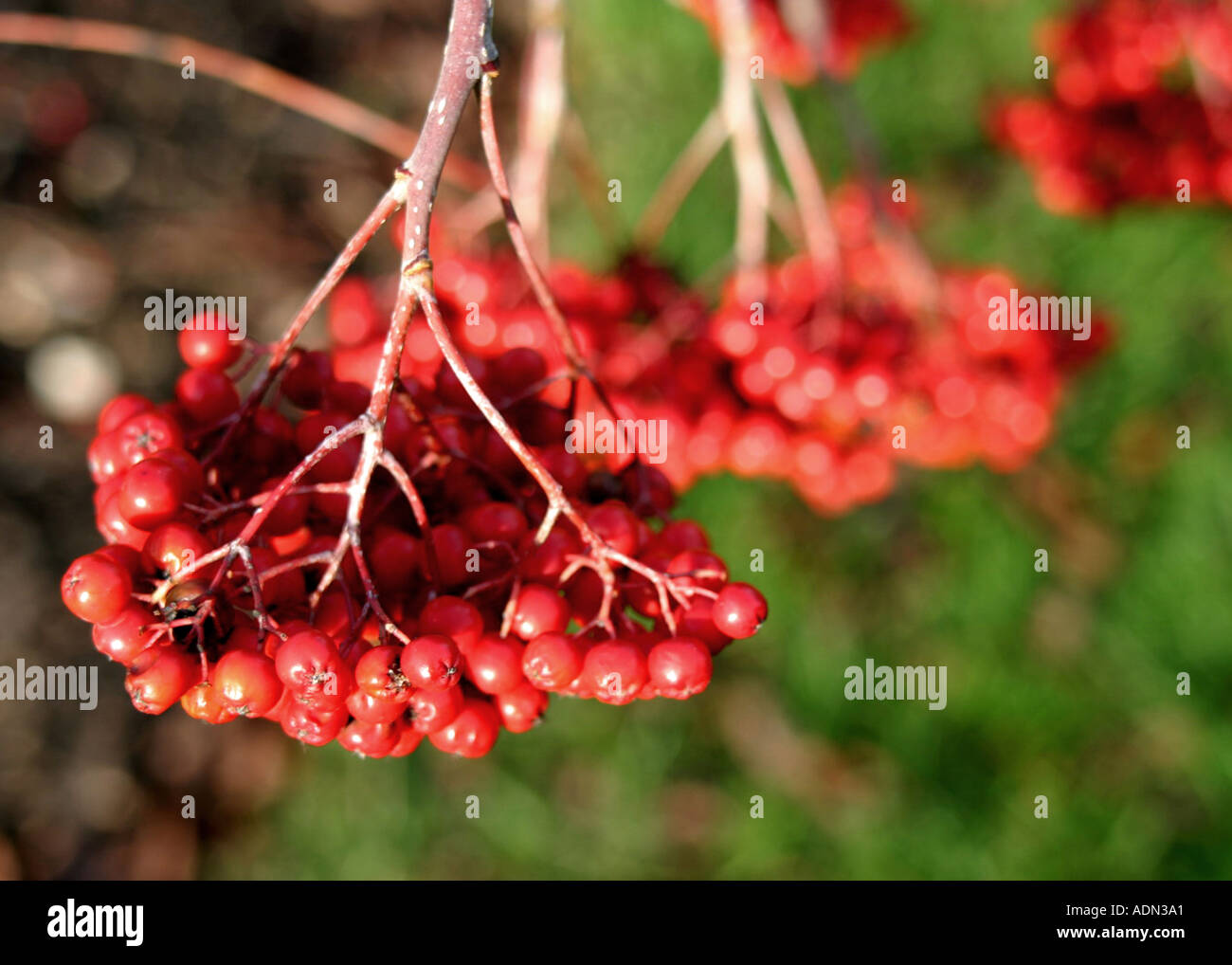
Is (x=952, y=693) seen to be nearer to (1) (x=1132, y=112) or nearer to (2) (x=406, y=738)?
(1) (x=1132, y=112)

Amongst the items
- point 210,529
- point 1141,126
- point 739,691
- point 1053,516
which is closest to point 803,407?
point 210,529

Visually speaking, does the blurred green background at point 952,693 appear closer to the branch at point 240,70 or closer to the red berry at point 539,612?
the branch at point 240,70

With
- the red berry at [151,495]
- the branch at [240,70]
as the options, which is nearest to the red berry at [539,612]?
the red berry at [151,495]

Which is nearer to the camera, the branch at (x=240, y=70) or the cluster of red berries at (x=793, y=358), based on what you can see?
the branch at (x=240, y=70)

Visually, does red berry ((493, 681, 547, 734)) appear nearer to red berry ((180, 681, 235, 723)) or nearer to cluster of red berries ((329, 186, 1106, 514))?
red berry ((180, 681, 235, 723))

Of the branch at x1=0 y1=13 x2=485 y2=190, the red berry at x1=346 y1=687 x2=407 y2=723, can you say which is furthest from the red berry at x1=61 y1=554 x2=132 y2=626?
the branch at x1=0 y1=13 x2=485 y2=190

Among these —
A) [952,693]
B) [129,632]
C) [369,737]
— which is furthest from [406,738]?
[952,693]
